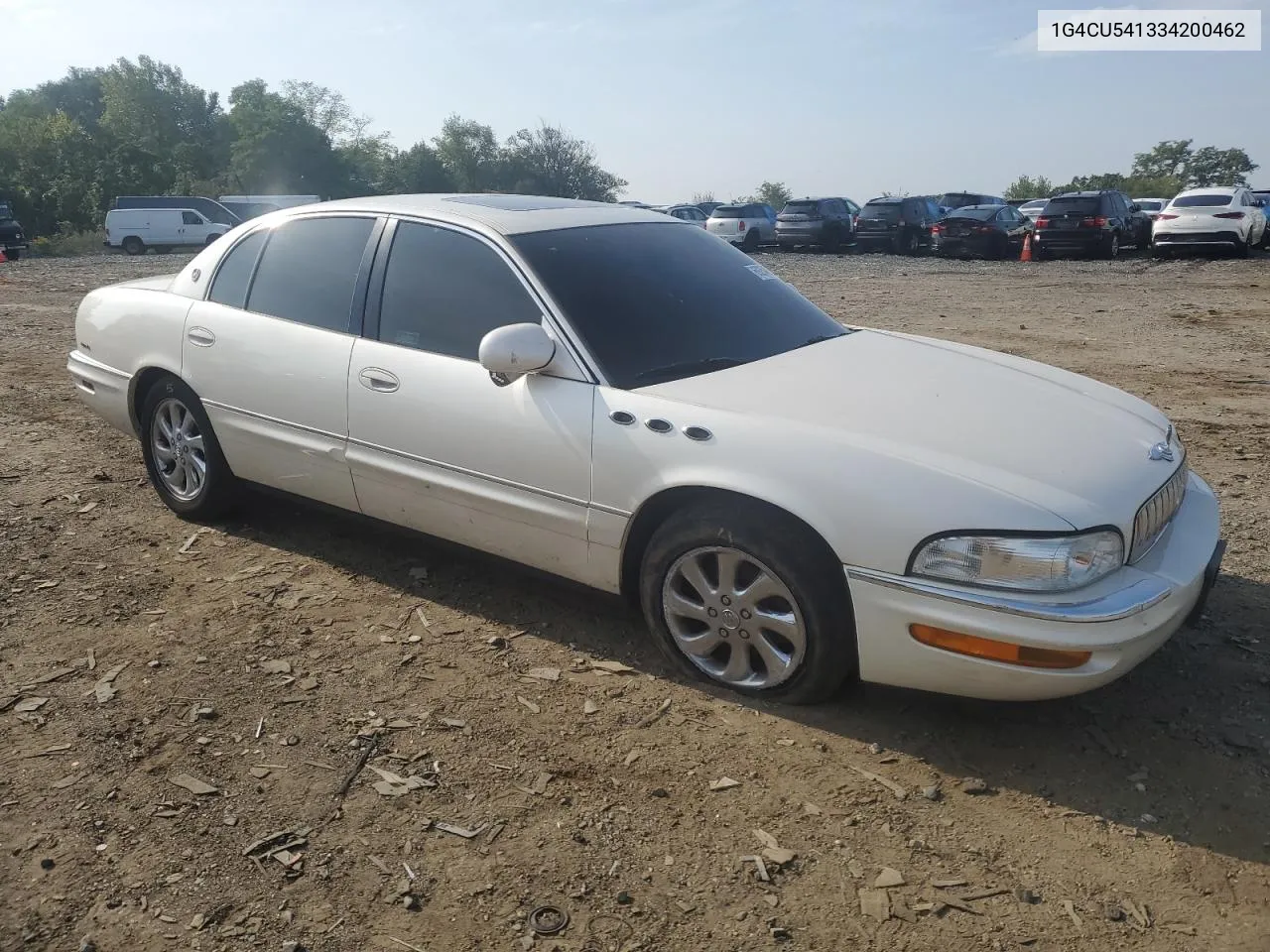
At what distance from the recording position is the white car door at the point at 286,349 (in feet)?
13.7

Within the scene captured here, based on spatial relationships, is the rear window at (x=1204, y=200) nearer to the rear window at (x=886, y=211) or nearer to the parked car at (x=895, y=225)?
the parked car at (x=895, y=225)

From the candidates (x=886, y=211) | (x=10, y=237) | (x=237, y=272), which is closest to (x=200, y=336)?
(x=237, y=272)

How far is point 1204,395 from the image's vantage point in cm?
761

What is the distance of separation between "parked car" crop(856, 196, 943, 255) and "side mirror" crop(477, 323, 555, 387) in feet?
83.4

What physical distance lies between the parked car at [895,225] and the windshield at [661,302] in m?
24.2

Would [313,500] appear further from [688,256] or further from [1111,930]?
[1111,930]

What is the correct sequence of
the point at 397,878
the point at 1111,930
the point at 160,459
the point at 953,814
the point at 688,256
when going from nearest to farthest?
the point at 1111,930
the point at 397,878
the point at 953,814
the point at 688,256
the point at 160,459

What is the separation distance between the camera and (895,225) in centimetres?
2719

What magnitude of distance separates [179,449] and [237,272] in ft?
3.05

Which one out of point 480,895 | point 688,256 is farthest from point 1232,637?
point 480,895

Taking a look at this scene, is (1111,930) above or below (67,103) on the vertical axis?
below

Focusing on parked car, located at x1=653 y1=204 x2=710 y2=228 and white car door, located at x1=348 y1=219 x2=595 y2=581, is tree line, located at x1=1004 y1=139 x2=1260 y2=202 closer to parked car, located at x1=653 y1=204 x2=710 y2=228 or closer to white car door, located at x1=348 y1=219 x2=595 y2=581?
parked car, located at x1=653 y1=204 x2=710 y2=228

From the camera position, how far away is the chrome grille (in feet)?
10.0

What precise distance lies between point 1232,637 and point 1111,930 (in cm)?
178
